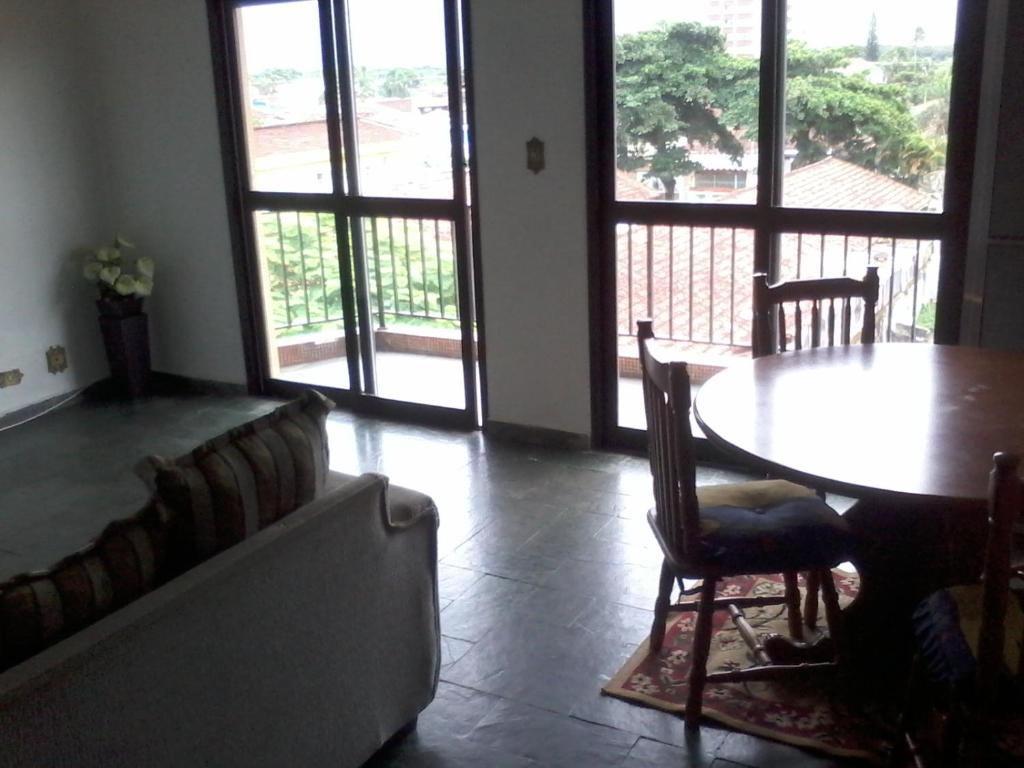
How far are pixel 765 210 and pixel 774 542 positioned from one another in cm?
189

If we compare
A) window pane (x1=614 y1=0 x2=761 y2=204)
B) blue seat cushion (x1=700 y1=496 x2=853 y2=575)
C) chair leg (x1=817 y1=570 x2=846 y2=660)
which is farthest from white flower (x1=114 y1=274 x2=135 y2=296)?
chair leg (x1=817 y1=570 x2=846 y2=660)

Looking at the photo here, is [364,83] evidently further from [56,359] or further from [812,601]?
[812,601]

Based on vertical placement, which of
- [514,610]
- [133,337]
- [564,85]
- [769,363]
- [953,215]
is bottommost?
[514,610]

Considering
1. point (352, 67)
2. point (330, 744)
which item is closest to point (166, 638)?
point (330, 744)

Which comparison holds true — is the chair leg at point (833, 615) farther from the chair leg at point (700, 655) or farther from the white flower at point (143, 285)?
the white flower at point (143, 285)

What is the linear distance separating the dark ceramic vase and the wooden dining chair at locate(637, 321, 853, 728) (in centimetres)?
365

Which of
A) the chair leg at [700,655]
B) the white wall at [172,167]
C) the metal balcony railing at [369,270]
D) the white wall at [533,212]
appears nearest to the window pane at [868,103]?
the white wall at [533,212]

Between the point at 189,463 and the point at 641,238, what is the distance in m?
2.67

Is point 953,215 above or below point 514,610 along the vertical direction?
above

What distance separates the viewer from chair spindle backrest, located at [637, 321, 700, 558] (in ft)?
7.29

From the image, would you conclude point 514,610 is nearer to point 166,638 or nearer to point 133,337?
point 166,638

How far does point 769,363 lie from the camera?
2.87m

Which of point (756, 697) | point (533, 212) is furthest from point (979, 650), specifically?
point (533, 212)

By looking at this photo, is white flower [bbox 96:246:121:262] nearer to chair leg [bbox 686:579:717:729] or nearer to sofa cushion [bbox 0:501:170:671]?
sofa cushion [bbox 0:501:170:671]
